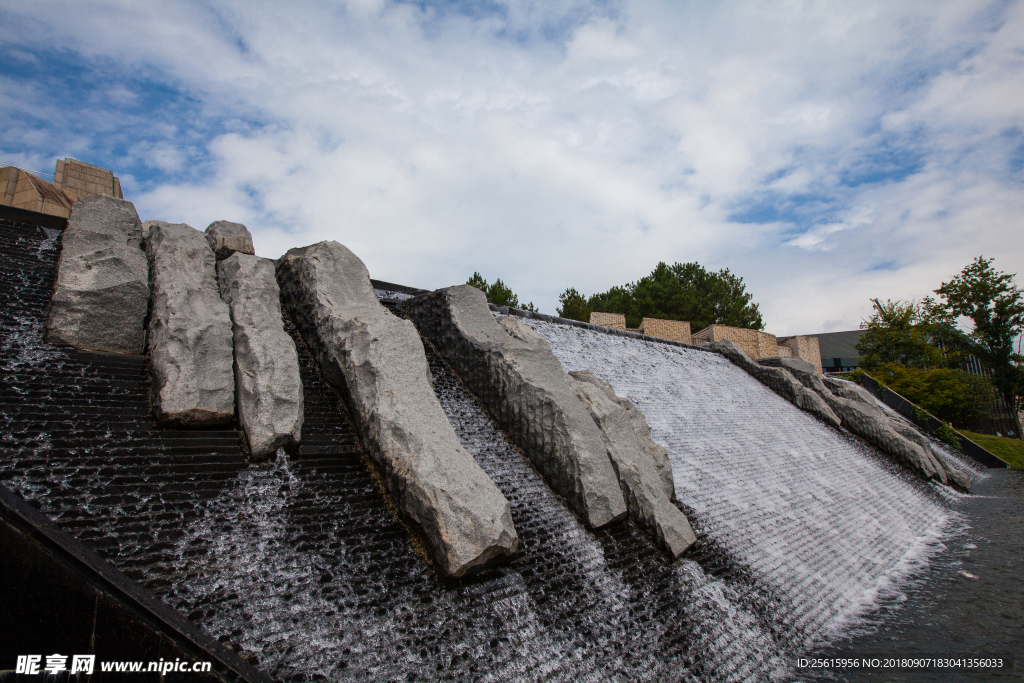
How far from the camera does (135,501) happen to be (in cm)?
266

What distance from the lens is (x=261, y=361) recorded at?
3746 millimetres

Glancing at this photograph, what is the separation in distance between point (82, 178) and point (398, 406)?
12.5 meters

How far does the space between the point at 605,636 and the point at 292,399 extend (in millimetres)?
2620

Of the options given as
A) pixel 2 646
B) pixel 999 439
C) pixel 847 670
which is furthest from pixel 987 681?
pixel 999 439

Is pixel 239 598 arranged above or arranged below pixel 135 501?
below

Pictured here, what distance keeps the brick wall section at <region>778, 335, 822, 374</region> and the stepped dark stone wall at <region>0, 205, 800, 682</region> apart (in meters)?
17.2

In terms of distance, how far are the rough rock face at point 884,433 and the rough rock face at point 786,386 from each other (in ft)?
1.27

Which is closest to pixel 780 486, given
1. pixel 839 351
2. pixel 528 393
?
pixel 528 393

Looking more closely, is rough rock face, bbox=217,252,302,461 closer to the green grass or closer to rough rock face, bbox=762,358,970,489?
rough rock face, bbox=762,358,970,489

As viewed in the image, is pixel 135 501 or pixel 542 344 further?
pixel 542 344

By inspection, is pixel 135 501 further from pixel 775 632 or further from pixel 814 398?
pixel 814 398

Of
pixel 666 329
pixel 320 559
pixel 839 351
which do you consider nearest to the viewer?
pixel 320 559

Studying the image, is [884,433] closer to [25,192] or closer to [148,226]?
[148,226]

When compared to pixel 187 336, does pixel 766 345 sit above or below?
above
